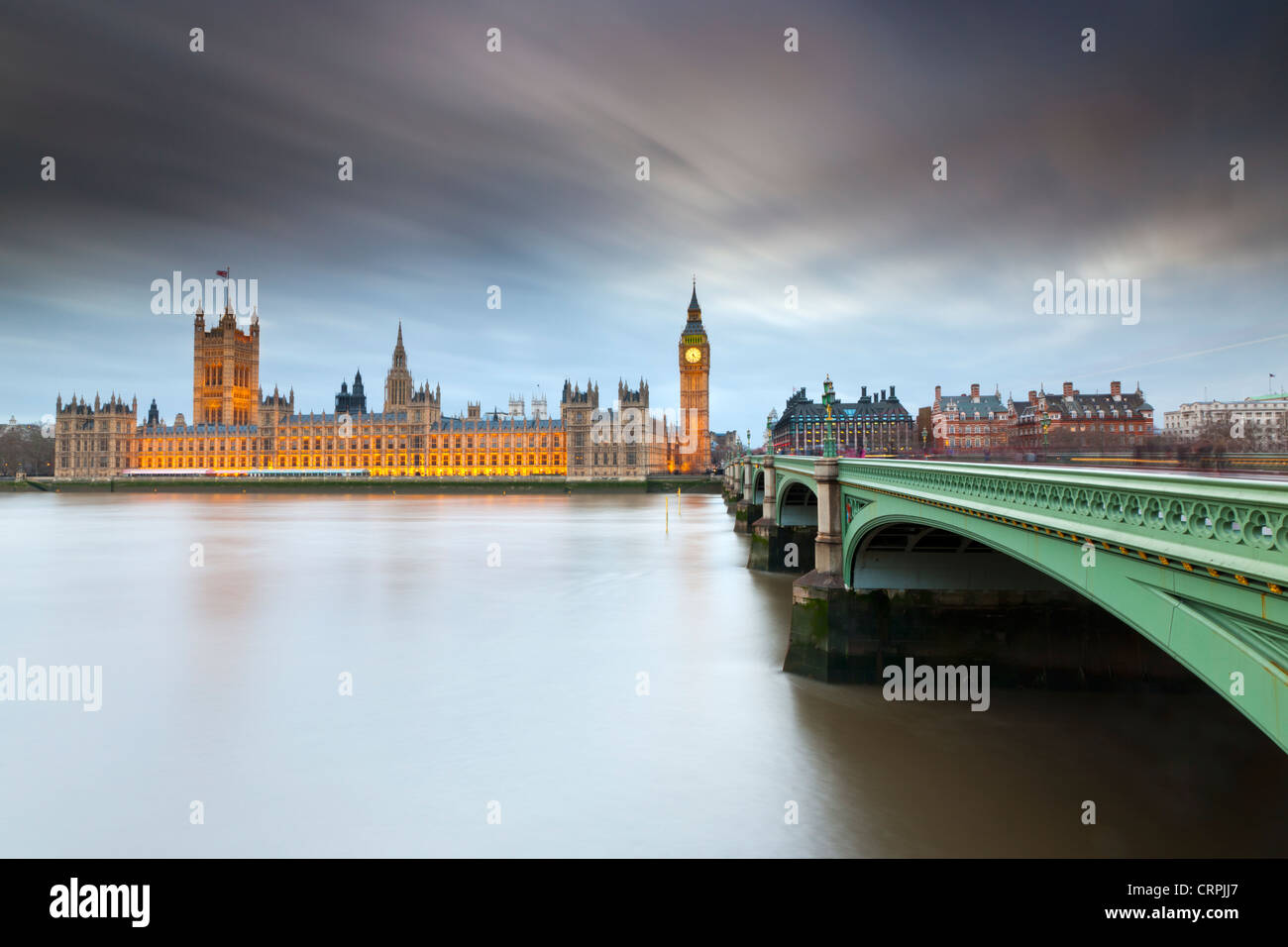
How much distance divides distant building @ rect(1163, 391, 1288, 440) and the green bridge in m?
19.2

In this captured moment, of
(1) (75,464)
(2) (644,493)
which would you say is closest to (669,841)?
(2) (644,493)

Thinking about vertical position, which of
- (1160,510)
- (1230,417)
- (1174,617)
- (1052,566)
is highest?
(1230,417)

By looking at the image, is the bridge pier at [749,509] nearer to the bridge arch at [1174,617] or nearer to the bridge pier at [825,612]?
the bridge pier at [825,612]

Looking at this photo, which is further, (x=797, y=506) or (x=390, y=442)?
(x=390, y=442)

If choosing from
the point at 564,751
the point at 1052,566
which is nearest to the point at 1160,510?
the point at 1052,566

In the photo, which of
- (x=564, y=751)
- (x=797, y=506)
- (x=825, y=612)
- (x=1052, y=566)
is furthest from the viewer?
(x=797, y=506)

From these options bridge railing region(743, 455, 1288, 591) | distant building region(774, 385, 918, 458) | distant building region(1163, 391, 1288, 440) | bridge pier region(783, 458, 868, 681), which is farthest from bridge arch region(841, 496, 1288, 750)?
distant building region(774, 385, 918, 458)

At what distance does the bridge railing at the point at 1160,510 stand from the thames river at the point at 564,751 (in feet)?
17.1

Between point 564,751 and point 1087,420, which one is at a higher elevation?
point 1087,420

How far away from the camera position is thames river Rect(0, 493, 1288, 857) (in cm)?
1195

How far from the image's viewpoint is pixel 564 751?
15.7 metres

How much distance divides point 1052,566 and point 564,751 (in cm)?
1010

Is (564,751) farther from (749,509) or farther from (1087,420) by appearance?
(1087,420)

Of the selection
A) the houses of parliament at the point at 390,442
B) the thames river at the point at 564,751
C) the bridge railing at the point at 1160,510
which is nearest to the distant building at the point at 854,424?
the houses of parliament at the point at 390,442
